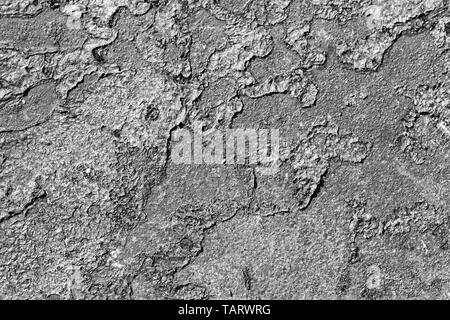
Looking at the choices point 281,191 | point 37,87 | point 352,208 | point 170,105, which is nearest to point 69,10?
point 37,87

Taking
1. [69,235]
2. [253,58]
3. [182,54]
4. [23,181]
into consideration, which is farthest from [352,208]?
[23,181]

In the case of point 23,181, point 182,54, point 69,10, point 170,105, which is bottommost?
point 23,181

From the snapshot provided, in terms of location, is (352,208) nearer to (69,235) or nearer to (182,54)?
(182,54)

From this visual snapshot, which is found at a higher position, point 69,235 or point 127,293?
point 69,235

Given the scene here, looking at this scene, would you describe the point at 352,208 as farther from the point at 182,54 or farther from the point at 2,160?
the point at 2,160

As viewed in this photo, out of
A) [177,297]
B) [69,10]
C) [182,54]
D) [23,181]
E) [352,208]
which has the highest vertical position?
[69,10]

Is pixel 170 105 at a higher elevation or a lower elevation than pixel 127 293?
higher
